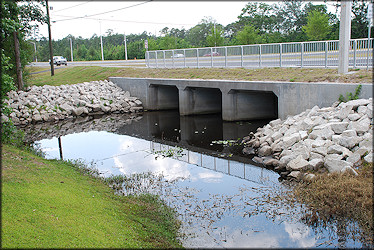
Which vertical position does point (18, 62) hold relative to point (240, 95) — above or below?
above

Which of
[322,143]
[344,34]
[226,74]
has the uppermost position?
[344,34]

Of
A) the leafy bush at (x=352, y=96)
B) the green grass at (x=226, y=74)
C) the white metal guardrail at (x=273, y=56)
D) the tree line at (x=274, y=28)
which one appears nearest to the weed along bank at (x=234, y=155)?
the leafy bush at (x=352, y=96)

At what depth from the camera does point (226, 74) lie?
79.8ft

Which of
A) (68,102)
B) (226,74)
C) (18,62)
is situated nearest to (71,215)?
(226,74)

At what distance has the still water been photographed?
26.3 ft

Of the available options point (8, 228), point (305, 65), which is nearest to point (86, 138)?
point (305, 65)

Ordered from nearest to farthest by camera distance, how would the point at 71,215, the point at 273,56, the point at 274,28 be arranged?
the point at 71,215 < the point at 273,56 < the point at 274,28

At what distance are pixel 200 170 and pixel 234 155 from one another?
2.37m

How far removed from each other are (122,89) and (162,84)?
565 cm

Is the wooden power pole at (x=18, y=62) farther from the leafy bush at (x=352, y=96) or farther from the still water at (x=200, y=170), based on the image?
the leafy bush at (x=352, y=96)

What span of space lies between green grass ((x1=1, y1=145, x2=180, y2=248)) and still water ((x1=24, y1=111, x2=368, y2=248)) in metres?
0.76

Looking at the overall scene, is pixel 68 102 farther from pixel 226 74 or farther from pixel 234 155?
pixel 234 155

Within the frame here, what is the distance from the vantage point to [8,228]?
618 centimetres

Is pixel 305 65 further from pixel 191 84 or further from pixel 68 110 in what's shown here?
pixel 68 110
